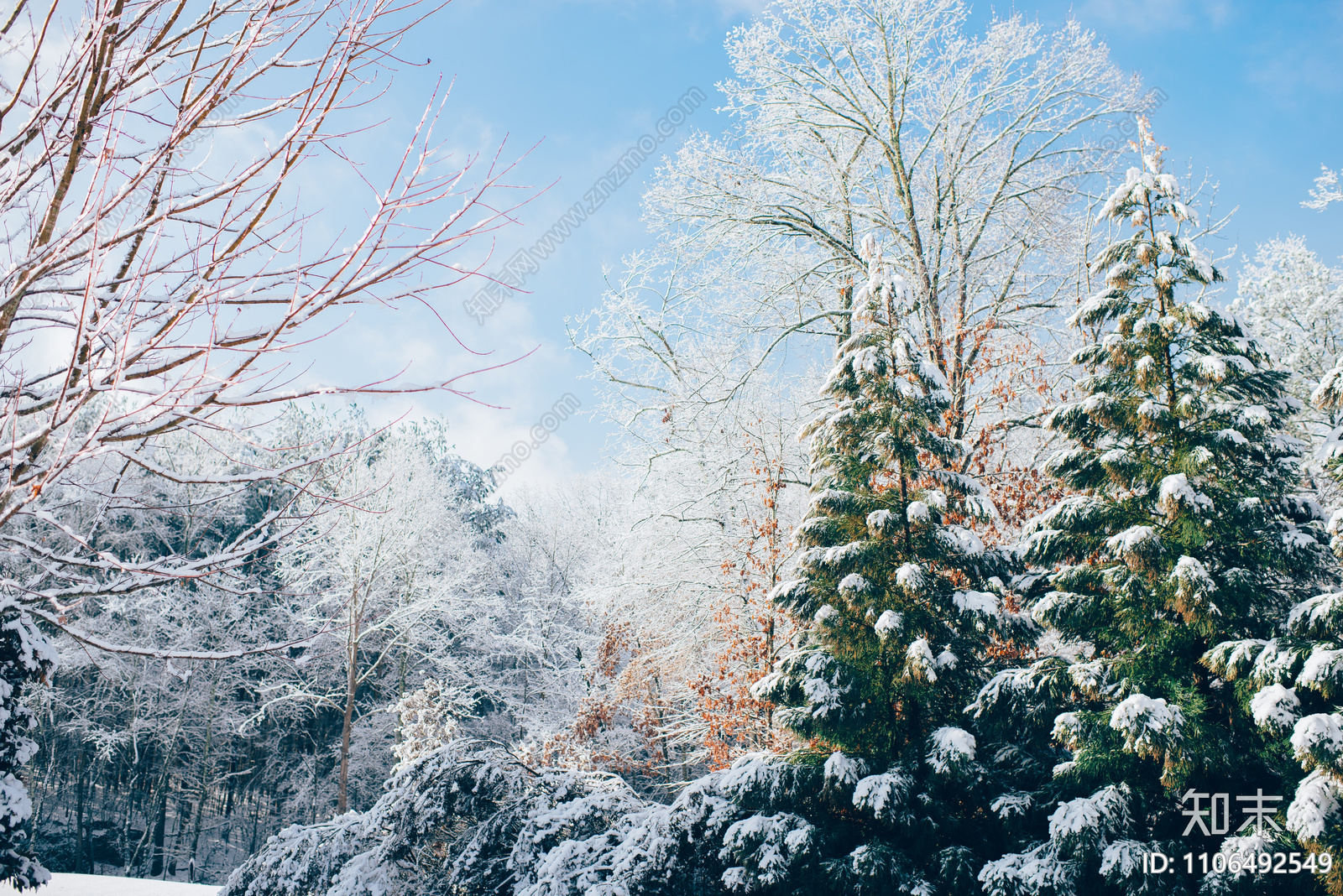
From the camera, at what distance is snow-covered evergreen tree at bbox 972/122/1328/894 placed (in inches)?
217

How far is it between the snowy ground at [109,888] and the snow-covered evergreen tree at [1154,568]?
8808mm

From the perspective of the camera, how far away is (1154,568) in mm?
6168

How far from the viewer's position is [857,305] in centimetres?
809

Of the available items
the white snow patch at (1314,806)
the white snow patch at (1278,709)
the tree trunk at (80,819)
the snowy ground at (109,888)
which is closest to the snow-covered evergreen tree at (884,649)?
the white snow patch at (1278,709)

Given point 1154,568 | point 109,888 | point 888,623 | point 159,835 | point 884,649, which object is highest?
point 1154,568

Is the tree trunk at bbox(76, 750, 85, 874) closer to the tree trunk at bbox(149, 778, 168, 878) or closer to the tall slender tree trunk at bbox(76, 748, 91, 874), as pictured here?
the tall slender tree trunk at bbox(76, 748, 91, 874)

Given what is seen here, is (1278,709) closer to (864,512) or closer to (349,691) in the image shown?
(864,512)

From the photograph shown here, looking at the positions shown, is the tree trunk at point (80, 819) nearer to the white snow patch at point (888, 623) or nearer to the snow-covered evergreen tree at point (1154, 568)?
the white snow patch at point (888, 623)

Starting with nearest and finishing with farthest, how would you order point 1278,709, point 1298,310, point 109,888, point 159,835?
1. point 1278,709
2. point 109,888
3. point 1298,310
4. point 159,835

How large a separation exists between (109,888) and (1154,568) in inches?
→ 466

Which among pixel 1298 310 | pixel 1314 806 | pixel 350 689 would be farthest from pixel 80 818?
pixel 1298 310

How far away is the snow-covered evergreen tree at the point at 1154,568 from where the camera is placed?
217 inches

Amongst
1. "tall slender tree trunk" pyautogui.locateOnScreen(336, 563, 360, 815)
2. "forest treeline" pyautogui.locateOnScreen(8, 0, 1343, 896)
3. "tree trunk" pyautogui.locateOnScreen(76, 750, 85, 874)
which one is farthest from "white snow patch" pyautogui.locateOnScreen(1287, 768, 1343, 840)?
"tree trunk" pyautogui.locateOnScreen(76, 750, 85, 874)

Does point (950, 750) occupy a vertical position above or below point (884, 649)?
below
